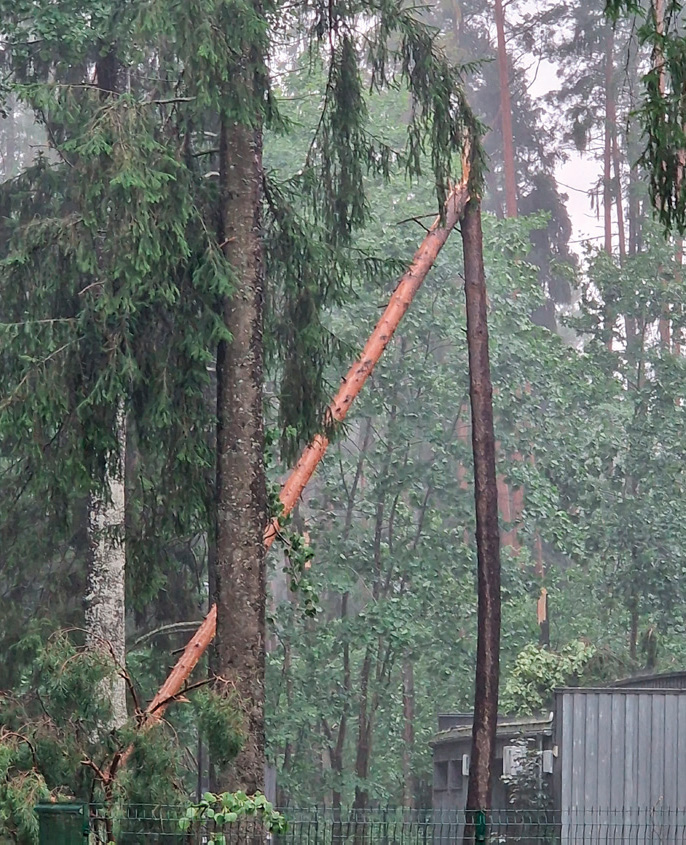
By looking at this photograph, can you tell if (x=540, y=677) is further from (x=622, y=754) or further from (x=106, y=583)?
(x=106, y=583)

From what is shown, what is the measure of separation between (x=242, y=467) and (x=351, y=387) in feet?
17.6

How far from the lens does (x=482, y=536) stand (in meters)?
16.5

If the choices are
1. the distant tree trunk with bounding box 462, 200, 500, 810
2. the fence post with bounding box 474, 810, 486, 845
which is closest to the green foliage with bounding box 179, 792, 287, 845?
the fence post with bounding box 474, 810, 486, 845

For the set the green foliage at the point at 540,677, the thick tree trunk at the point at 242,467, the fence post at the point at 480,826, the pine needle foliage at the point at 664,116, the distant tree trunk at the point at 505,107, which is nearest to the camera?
the pine needle foliage at the point at 664,116

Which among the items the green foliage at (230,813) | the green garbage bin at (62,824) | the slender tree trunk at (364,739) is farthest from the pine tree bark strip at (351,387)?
the slender tree trunk at (364,739)

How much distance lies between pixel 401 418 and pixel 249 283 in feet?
51.4

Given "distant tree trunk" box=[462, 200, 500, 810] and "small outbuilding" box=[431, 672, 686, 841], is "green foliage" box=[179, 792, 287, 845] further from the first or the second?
"distant tree trunk" box=[462, 200, 500, 810]

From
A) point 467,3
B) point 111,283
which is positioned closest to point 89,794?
point 111,283

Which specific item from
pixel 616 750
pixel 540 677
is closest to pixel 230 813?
pixel 616 750

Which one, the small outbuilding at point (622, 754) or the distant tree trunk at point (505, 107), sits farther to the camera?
the distant tree trunk at point (505, 107)

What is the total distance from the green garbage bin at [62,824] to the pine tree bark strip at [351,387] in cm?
436

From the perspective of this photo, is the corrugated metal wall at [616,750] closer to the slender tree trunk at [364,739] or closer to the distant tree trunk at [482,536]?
the distant tree trunk at [482,536]

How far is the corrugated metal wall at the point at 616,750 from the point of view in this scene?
15.4 meters

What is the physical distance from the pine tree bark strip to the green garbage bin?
4.36m
